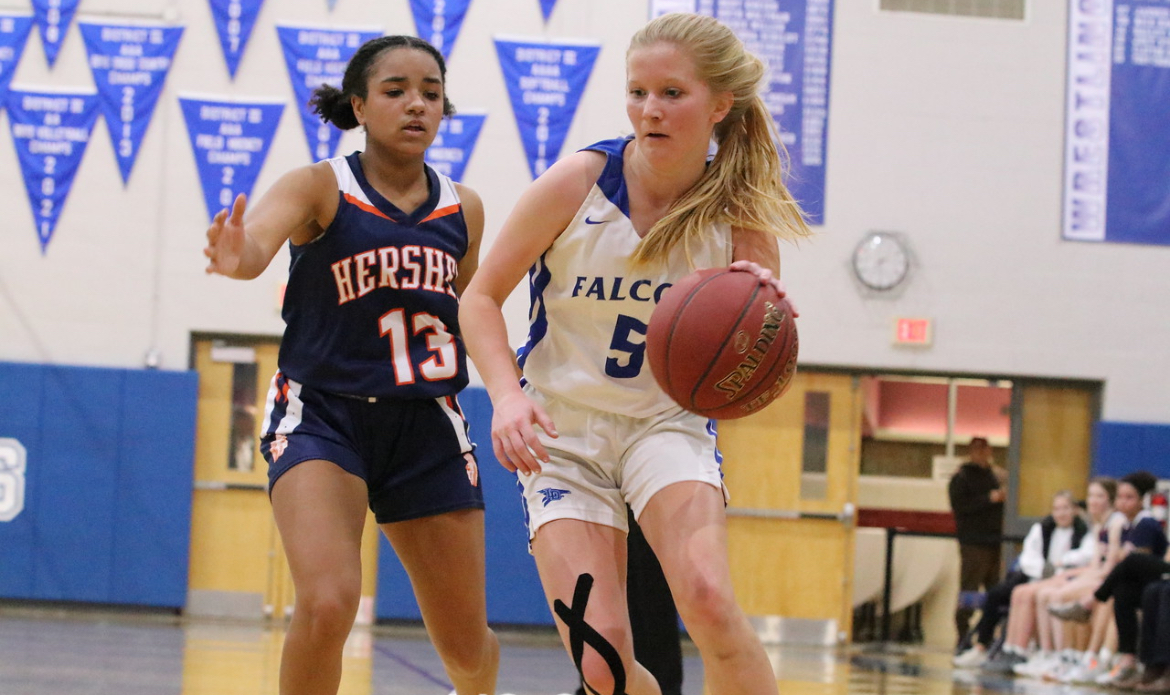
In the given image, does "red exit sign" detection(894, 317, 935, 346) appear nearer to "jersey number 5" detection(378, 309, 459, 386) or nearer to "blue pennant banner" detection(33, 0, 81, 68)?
"blue pennant banner" detection(33, 0, 81, 68)

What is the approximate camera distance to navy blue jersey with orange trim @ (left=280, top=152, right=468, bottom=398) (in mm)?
3084

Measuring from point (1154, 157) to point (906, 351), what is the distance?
2687 mm

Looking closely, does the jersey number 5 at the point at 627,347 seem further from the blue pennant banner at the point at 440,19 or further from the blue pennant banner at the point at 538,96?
the blue pennant banner at the point at 440,19

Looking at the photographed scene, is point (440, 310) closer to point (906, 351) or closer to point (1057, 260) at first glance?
point (906, 351)

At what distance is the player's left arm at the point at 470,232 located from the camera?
338cm

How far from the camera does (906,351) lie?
407 inches

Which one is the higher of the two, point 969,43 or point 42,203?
point 969,43

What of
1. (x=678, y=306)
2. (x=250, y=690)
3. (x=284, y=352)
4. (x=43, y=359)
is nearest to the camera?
(x=678, y=306)

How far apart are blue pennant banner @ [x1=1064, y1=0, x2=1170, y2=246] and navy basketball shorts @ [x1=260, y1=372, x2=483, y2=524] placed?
8.59 metres

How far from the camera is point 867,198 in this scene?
10336 millimetres

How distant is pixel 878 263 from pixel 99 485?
659cm

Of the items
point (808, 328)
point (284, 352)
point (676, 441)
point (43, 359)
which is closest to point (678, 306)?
point (676, 441)

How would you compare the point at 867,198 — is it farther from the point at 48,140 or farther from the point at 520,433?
the point at 520,433

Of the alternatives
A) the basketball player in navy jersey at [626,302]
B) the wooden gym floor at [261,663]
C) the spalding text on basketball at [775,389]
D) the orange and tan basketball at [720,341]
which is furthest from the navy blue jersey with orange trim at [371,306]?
the wooden gym floor at [261,663]
